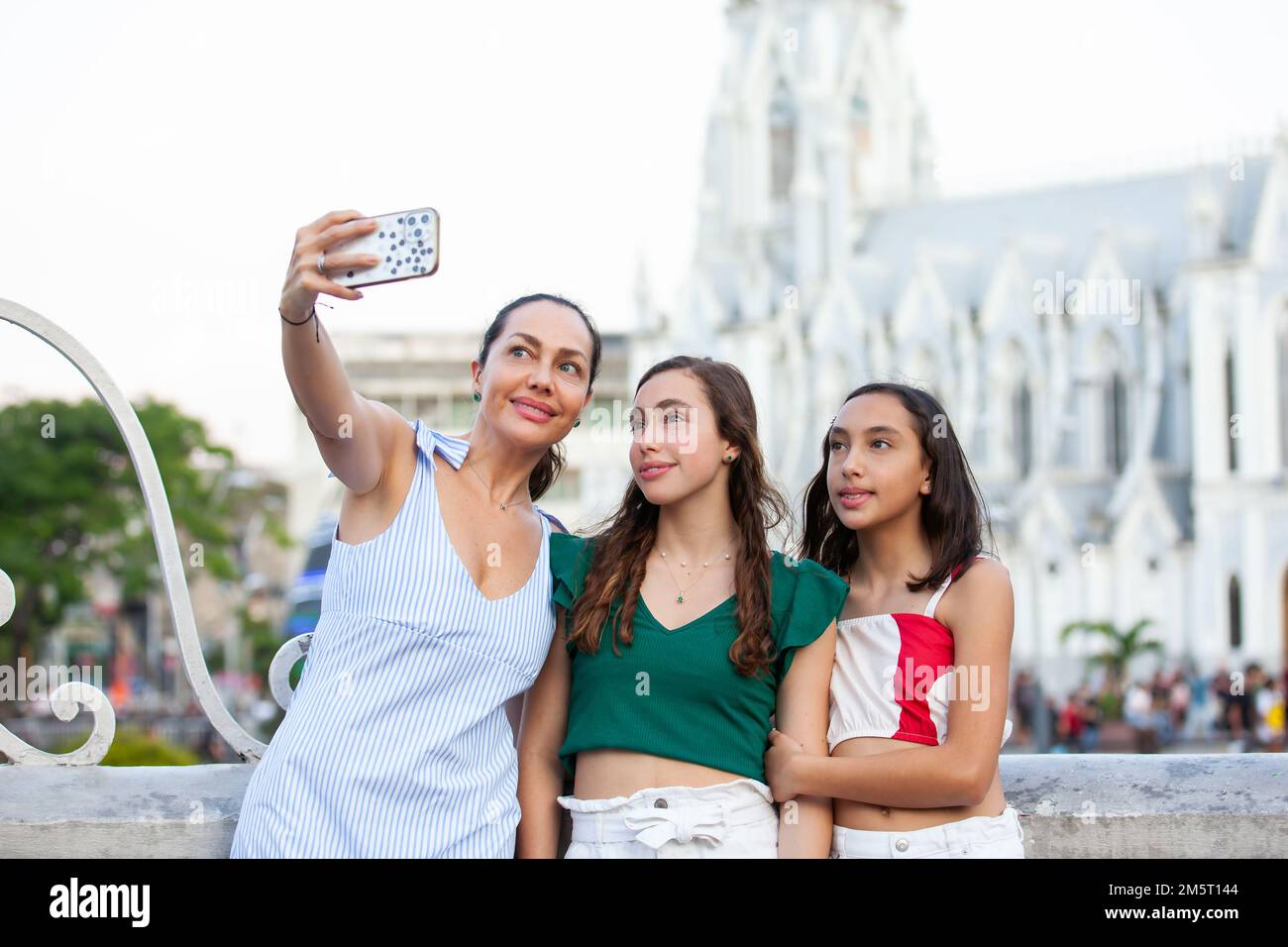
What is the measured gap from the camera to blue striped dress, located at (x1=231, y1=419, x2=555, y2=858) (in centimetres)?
267

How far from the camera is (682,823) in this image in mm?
2744

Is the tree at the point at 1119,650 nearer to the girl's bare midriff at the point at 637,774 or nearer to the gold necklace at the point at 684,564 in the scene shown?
the gold necklace at the point at 684,564

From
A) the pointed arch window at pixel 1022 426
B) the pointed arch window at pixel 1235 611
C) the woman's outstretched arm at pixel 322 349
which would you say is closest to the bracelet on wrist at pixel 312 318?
the woman's outstretched arm at pixel 322 349

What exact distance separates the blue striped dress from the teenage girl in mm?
541

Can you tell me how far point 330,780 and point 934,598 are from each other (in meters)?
1.20

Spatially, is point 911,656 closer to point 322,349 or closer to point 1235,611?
point 322,349

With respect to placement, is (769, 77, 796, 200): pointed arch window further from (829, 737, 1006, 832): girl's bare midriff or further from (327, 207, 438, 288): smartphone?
(327, 207, 438, 288): smartphone

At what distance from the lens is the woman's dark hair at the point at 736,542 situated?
2.85 metres

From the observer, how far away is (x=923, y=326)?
41.1 meters

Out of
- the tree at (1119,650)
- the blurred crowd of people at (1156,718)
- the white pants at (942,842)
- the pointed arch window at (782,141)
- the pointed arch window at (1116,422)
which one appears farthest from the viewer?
the pointed arch window at (782,141)

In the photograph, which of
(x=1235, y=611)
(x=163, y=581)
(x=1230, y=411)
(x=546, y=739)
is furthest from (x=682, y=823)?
(x=1230, y=411)

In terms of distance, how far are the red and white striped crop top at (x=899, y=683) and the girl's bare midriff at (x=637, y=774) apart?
0.30 metres

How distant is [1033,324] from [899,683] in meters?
37.1

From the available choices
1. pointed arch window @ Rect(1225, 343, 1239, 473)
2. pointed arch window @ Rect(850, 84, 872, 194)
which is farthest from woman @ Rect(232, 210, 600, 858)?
pointed arch window @ Rect(850, 84, 872, 194)
